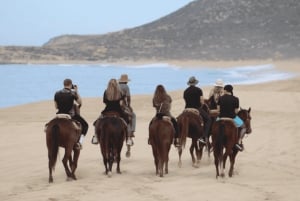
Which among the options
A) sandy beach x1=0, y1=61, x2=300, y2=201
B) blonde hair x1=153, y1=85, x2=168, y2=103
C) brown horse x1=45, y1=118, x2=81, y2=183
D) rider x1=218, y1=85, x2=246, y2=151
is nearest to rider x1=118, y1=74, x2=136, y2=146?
blonde hair x1=153, y1=85, x2=168, y2=103

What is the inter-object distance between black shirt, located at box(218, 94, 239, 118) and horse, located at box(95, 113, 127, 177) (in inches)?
74.8

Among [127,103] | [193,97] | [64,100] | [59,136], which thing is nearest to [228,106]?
[193,97]

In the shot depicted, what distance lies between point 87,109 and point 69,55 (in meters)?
118

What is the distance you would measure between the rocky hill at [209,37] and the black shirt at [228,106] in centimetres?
11221

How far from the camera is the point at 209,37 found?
145000 millimetres

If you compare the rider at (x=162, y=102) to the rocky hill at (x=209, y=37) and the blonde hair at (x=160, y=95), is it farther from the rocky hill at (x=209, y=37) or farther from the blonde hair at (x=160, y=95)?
the rocky hill at (x=209, y=37)

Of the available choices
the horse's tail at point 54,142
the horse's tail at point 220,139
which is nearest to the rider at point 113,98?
the horse's tail at point 54,142

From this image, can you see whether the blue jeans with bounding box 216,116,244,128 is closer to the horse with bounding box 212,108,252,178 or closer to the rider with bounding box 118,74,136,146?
the horse with bounding box 212,108,252,178

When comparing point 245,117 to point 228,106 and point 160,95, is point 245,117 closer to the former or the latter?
point 228,106

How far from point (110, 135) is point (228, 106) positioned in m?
2.29

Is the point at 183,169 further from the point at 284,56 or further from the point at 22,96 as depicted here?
the point at 284,56

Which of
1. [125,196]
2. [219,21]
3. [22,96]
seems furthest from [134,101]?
[219,21]

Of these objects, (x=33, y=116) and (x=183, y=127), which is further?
(x=33, y=116)

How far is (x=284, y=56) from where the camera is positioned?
12350 cm
